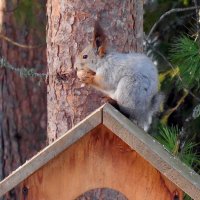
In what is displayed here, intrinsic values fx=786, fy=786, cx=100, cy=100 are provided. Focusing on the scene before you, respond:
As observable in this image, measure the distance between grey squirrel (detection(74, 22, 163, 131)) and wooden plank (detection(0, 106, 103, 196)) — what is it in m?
0.18

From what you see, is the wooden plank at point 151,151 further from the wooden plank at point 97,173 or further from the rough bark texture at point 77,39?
the rough bark texture at point 77,39

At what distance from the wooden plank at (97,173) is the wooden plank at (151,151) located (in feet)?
0.43

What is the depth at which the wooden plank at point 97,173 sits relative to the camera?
2332mm

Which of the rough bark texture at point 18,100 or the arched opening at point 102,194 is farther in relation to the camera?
the rough bark texture at point 18,100

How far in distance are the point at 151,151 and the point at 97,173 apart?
254mm

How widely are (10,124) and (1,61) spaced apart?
41.1 inches

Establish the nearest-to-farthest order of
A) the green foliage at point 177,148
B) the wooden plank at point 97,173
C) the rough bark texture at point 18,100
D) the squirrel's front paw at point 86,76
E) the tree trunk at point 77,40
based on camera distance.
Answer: the wooden plank at point 97,173
the squirrel's front paw at point 86,76
the tree trunk at point 77,40
the green foliage at point 177,148
the rough bark texture at point 18,100

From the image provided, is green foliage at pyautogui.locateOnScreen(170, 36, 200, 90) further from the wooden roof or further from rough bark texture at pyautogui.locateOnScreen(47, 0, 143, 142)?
the wooden roof

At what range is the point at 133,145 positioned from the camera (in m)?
2.19

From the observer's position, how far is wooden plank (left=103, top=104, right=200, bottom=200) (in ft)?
7.13

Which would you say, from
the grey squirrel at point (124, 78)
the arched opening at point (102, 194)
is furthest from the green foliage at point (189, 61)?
the grey squirrel at point (124, 78)

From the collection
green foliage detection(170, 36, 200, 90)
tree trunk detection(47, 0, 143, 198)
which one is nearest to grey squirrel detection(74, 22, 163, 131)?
tree trunk detection(47, 0, 143, 198)

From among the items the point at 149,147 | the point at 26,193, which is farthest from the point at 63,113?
the point at 149,147

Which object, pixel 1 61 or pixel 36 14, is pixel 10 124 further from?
pixel 1 61
